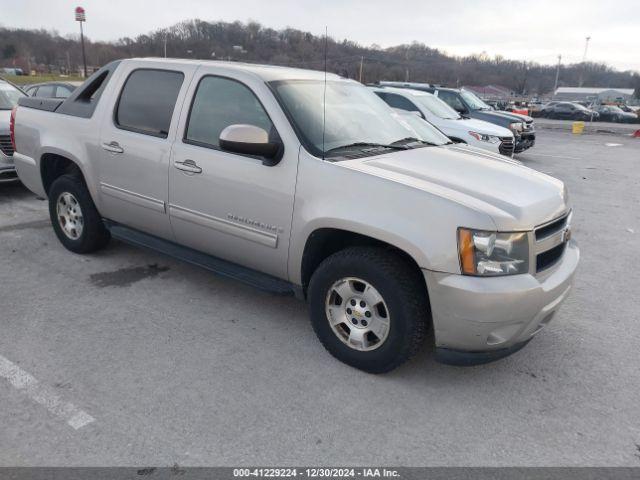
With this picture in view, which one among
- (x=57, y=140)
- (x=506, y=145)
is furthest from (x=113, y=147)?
(x=506, y=145)

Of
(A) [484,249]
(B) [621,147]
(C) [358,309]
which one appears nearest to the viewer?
(A) [484,249]

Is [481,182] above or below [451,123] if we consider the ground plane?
below

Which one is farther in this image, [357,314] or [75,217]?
[75,217]

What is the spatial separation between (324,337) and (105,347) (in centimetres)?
145

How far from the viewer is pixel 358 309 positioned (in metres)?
3.06

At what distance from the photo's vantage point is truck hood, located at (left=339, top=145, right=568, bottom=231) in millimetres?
2742

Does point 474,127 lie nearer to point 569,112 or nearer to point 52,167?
point 52,167

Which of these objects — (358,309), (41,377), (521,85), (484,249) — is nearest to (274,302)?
(358,309)

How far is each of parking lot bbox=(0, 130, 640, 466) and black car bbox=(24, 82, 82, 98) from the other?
28.1ft

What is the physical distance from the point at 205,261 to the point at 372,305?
4.83 ft

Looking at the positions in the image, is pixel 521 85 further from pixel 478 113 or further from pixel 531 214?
pixel 531 214

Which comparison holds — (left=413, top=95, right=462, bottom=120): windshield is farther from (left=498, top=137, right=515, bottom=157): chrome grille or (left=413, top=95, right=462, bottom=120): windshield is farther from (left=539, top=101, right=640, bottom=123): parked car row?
→ (left=539, top=101, right=640, bottom=123): parked car row

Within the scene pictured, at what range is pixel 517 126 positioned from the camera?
12906 millimetres

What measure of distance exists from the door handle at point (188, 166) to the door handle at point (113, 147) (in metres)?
0.71
